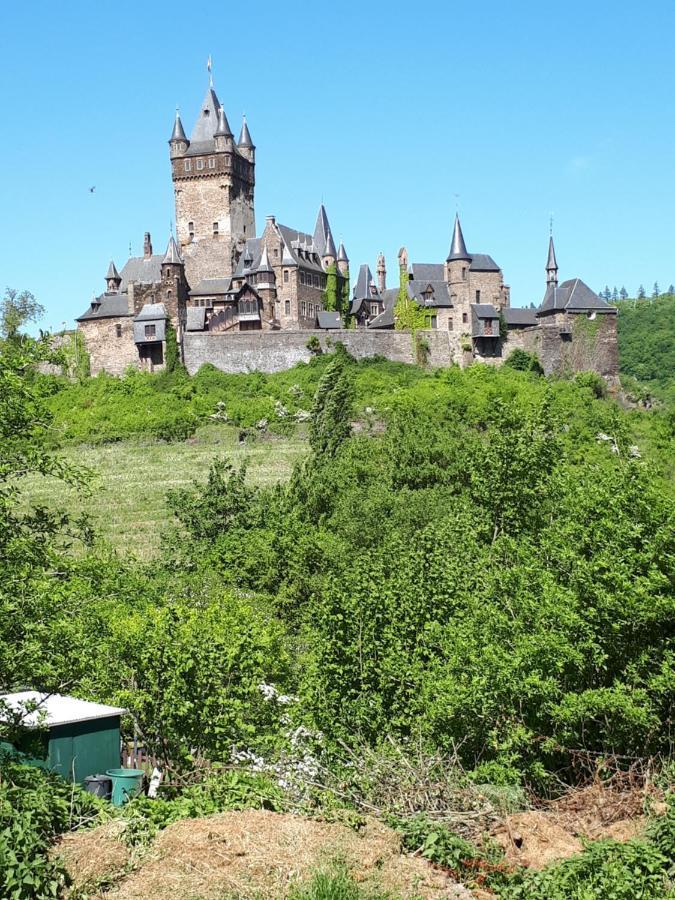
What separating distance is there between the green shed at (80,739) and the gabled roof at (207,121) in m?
60.9

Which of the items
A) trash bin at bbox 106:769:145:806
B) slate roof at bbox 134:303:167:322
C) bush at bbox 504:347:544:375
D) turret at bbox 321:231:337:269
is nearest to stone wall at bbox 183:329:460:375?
slate roof at bbox 134:303:167:322

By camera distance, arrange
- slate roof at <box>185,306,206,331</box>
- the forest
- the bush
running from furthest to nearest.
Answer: slate roof at <box>185,306,206,331</box>
the bush
the forest

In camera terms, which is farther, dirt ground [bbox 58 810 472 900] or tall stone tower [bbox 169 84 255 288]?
tall stone tower [bbox 169 84 255 288]

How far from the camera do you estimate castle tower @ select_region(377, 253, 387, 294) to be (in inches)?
2940

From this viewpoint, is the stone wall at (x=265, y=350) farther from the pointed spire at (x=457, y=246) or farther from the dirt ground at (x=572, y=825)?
the dirt ground at (x=572, y=825)

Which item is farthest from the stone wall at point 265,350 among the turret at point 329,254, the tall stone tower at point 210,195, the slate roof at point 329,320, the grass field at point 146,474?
the grass field at point 146,474

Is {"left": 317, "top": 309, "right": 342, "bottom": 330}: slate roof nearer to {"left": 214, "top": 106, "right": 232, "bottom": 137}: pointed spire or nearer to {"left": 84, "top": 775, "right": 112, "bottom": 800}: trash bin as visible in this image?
{"left": 214, "top": 106, "right": 232, "bottom": 137}: pointed spire

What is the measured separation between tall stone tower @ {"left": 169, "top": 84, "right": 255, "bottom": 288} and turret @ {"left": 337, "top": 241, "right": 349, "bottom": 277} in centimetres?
620

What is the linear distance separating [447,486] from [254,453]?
19086 mm

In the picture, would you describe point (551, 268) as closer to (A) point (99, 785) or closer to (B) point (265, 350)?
(B) point (265, 350)

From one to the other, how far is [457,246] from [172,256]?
1722 cm

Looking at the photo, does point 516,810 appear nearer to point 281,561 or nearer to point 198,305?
point 281,561

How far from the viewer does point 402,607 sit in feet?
70.5

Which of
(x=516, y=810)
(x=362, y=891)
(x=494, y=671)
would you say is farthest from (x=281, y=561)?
(x=362, y=891)
